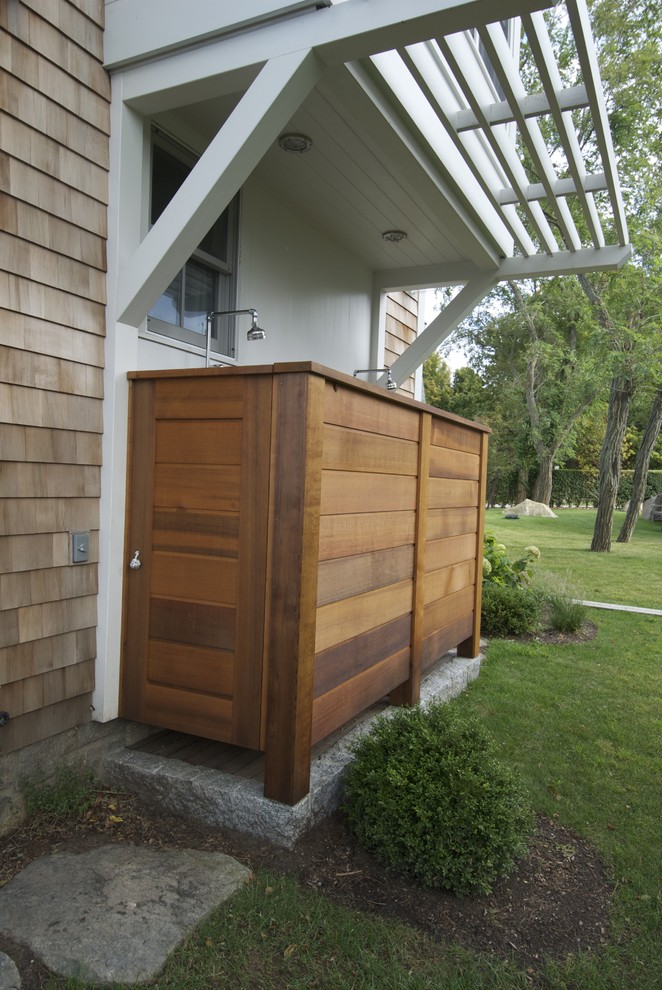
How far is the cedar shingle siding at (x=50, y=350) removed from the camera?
2.19 m

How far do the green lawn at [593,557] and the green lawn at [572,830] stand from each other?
2326mm

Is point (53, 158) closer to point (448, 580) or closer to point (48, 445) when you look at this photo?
point (48, 445)

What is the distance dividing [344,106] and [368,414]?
4.59 ft

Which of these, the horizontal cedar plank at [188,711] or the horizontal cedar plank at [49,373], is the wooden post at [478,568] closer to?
the horizontal cedar plank at [188,711]

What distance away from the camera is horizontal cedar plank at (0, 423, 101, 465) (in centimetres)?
218

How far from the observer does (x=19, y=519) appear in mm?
2234

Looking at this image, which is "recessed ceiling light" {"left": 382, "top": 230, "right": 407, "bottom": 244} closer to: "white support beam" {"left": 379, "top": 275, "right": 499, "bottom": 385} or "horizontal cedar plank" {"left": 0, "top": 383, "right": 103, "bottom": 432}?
"white support beam" {"left": 379, "top": 275, "right": 499, "bottom": 385}

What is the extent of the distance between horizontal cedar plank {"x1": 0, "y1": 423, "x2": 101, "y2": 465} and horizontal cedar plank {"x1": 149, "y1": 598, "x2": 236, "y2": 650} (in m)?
0.62

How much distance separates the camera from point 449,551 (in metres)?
3.79

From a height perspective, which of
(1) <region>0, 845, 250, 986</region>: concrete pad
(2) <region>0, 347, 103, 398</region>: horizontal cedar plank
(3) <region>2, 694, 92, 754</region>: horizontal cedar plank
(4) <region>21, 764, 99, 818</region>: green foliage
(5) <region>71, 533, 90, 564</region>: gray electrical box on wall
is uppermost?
(2) <region>0, 347, 103, 398</region>: horizontal cedar plank

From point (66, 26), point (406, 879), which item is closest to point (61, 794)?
point (406, 879)

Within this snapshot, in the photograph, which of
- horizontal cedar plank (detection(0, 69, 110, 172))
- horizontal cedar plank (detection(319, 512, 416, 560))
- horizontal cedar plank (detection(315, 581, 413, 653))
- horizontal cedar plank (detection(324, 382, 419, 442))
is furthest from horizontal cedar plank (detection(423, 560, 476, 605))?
horizontal cedar plank (detection(0, 69, 110, 172))

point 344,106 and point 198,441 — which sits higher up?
point 344,106

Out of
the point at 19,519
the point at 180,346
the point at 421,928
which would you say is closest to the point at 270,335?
the point at 180,346
